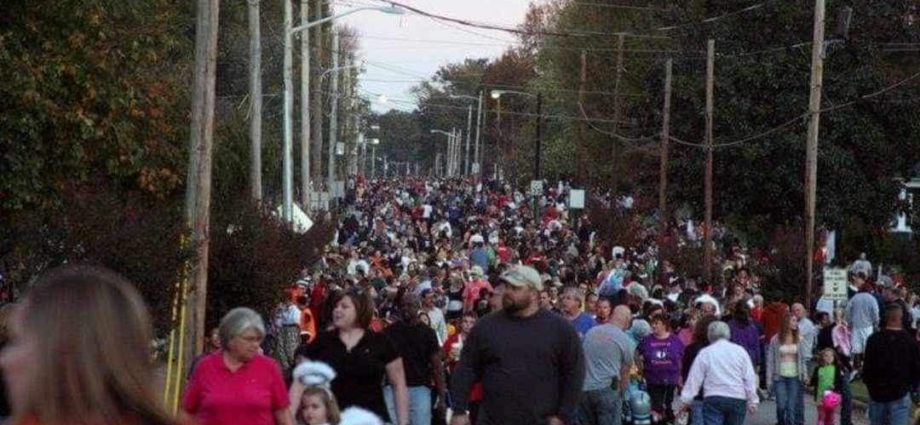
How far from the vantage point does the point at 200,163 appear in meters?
21.7

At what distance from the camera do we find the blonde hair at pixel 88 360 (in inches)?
137

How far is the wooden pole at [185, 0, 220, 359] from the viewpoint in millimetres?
21484

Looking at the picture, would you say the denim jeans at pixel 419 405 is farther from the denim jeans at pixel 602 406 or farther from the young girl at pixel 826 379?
the young girl at pixel 826 379

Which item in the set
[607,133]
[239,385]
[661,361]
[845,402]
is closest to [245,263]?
[661,361]

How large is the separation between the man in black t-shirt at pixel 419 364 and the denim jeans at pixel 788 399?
653 centimetres

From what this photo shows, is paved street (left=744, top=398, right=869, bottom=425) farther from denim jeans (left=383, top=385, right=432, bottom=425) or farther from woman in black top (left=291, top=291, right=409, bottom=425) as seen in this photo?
woman in black top (left=291, top=291, right=409, bottom=425)

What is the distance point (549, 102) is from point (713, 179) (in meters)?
34.2

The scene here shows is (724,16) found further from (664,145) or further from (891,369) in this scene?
(891,369)

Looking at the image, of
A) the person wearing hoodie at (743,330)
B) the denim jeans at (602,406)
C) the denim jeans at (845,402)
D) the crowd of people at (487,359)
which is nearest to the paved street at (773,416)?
the crowd of people at (487,359)

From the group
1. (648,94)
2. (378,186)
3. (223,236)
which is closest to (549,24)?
(378,186)

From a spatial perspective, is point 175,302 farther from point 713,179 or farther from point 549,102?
point 549,102

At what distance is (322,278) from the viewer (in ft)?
113

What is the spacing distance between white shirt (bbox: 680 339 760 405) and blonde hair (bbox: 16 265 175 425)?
13823 mm

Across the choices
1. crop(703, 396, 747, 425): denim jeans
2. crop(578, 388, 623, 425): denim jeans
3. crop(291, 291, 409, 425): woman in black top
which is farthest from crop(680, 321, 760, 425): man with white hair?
crop(291, 291, 409, 425): woman in black top
